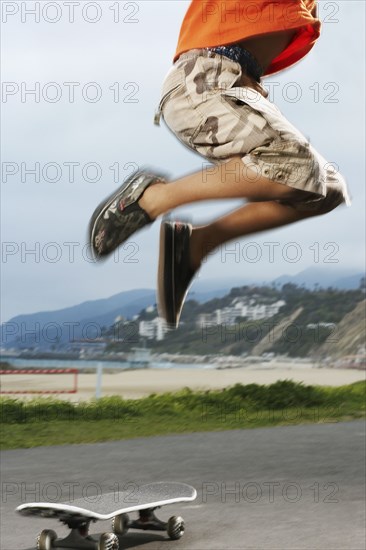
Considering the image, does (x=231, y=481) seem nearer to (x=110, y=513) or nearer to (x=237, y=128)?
(x=110, y=513)

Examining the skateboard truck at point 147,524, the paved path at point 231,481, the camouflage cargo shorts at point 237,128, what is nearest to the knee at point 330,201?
the camouflage cargo shorts at point 237,128

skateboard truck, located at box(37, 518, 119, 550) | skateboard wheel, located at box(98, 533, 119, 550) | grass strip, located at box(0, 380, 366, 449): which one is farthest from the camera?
grass strip, located at box(0, 380, 366, 449)

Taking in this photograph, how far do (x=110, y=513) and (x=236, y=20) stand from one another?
4.51m

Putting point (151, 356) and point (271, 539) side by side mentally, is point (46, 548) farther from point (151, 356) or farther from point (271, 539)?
point (151, 356)

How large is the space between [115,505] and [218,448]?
15.9 feet

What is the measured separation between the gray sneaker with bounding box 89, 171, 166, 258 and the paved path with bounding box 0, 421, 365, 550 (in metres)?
4.92

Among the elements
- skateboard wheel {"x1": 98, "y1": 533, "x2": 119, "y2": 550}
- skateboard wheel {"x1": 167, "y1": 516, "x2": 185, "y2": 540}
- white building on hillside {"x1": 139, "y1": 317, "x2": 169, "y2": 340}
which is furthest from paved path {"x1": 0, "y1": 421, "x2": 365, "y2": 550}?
white building on hillside {"x1": 139, "y1": 317, "x2": 169, "y2": 340}

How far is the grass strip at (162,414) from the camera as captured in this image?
11586 mm

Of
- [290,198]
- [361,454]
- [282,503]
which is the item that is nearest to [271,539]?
[282,503]

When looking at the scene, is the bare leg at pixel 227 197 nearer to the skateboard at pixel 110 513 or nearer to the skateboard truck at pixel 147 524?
the skateboard at pixel 110 513

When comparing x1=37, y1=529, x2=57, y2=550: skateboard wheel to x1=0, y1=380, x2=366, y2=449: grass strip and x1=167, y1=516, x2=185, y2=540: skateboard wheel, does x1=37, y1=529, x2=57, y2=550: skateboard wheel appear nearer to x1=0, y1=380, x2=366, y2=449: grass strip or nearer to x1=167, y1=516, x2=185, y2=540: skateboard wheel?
x1=167, y1=516, x2=185, y2=540: skateboard wheel

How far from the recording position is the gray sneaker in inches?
66.1

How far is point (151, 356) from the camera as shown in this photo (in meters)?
2.63

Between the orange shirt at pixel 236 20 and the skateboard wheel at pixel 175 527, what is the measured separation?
17.5 feet
